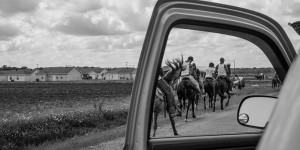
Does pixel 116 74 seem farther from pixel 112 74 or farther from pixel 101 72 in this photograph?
pixel 101 72

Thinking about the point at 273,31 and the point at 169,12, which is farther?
the point at 273,31

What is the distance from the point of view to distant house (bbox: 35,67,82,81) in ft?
514

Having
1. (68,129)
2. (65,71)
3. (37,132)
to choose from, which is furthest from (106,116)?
(65,71)

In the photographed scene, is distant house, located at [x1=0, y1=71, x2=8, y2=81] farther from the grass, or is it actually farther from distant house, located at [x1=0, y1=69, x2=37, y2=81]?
the grass

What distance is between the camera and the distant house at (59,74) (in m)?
157

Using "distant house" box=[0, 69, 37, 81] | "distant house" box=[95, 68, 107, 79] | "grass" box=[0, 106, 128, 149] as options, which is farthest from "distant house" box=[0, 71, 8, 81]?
"grass" box=[0, 106, 128, 149]

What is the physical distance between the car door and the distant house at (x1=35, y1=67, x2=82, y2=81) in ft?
515

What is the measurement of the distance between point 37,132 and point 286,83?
600 inches

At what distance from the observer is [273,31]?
7.38 ft

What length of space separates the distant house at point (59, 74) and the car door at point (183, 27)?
157021 millimetres

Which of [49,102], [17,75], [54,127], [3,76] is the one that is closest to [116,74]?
[17,75]

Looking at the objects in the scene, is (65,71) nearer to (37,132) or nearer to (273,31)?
(37,132)

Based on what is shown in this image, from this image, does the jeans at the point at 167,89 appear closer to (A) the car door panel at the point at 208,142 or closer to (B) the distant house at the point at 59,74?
(A) the car door panel at the point at 208,142

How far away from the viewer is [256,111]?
235 centimetres
